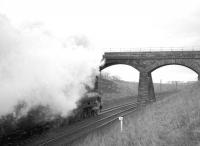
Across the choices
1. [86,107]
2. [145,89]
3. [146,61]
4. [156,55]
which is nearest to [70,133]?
[86,107]

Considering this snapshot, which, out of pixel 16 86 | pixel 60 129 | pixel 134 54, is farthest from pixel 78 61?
pixel 134 54

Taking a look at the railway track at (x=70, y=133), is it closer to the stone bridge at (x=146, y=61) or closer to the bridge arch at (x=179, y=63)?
the stone bridge at (x=146, y=61)

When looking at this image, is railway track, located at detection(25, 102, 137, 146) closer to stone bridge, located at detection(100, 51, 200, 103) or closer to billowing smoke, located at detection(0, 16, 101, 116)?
billowing smoke, located at detection(0, 16, 101, 116)

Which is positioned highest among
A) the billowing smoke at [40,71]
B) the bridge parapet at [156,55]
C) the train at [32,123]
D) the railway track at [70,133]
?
the bridge parapet at [156,55]

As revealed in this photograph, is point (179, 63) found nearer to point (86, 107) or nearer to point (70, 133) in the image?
point (86, 107)

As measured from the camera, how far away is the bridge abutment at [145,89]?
35594 millimetres

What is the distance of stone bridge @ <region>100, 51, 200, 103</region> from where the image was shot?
34.5 meters

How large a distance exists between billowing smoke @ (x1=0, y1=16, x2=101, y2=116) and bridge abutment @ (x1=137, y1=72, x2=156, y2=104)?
1668cm

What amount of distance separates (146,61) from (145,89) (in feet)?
12.5

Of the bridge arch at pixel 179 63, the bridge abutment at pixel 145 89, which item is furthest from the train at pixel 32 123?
the bridge arch at pixel 179 63

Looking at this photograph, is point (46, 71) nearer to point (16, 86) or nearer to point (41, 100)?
point (41, 100)

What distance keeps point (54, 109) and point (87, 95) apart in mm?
4984

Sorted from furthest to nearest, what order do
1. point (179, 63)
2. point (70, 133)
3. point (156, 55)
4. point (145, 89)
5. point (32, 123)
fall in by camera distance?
point (145, 89), point (156, 55), point (179, 63), point (70, 133), point (32, 123)

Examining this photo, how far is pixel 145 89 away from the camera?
1416 inches
